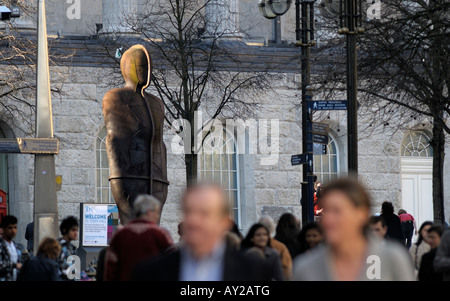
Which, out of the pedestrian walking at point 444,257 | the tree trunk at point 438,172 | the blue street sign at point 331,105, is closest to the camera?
the pedestrian walking at point 444,257

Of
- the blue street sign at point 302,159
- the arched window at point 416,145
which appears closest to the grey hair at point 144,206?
the blue street sign at point 302,159

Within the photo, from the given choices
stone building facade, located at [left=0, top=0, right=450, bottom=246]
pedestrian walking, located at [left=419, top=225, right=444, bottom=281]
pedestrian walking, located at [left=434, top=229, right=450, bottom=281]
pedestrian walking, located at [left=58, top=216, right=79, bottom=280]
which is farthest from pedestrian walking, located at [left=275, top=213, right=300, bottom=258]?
stone building facade, located at [left=0, top=0, right=450, bottom=246]

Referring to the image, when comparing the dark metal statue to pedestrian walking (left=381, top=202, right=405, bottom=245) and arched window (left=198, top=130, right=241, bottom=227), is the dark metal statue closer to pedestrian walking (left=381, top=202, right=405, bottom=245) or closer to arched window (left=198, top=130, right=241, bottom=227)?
pedestrian walking (left=381, top=202, right=405, bottom=245)

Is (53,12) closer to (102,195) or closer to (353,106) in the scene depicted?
(102,195)

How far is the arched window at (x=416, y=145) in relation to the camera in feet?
119

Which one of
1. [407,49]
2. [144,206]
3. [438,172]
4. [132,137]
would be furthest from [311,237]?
[438,172]

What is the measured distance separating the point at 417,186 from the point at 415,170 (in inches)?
22.7

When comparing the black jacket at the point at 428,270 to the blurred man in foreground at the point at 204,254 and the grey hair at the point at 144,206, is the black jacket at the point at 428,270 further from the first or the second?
the blurred man in foreground at the point at 204,254

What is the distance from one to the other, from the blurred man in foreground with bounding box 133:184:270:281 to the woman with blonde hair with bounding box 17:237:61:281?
563 centimetres

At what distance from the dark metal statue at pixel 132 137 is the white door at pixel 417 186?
21282 millimetres

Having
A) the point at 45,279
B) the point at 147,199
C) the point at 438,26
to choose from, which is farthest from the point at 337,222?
the point at 438,26

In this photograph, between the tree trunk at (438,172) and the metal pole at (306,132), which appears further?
the tree trunk at (438,172)

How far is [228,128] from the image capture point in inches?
1363
